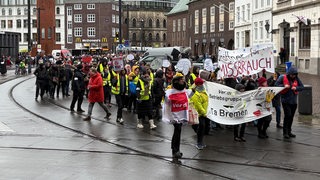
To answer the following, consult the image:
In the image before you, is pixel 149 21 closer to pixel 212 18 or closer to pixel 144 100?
pixel 212 18

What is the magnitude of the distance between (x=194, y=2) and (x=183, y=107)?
7151 centimetres

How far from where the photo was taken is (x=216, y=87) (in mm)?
12836

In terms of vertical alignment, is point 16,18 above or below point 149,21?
above

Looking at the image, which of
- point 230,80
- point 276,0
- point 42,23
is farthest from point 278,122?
point 42,23

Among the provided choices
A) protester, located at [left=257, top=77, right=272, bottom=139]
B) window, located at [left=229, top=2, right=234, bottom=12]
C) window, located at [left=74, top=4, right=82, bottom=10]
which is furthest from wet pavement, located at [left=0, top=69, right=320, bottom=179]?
window, located at [left=74, top=4, right=82, bottom=10]

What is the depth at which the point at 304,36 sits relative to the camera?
39406mm

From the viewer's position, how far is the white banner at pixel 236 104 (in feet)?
41.8

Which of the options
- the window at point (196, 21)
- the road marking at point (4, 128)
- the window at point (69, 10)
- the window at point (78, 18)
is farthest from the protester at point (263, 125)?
the window at point (69, 10)

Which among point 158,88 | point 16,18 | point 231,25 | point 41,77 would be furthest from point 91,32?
point 158,88

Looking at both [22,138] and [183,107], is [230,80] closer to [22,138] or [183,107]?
[183,107]

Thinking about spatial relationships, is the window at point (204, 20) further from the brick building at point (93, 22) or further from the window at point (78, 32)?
the window at point (78, 32)

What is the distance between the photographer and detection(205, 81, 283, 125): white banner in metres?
12.7

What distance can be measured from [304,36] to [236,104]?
28.5 meters

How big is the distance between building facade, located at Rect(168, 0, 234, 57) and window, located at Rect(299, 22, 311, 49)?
967 inches
